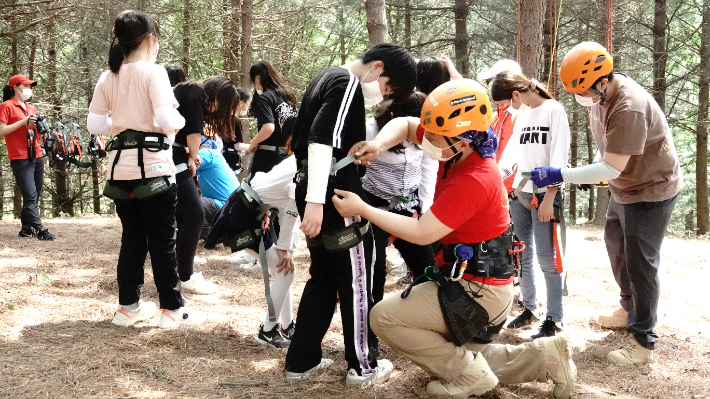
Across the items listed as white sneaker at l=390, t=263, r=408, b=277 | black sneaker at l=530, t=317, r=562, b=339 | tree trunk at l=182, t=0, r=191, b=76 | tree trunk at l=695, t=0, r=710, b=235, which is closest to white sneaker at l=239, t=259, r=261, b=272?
white sneaker at l=390, t=263, r=408, b=277

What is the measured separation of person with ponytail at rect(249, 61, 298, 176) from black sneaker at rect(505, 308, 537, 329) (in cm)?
303

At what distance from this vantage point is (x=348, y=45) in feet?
57.4

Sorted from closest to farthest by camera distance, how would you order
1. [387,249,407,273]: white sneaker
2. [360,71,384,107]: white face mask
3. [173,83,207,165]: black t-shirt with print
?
[360,71,384,107]: white face mask < [173,83,207,165]: black t-shirt with print < [387,249,407,273]: white sneaker

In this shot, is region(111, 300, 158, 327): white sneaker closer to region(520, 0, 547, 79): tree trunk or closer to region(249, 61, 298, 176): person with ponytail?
region(249, 61, 298, 176): person with ponytail

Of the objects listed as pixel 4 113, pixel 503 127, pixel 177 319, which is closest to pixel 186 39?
pixel 4 113

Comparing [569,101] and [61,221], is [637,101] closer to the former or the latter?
[61,221]

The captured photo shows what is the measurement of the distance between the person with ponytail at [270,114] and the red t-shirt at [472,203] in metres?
3.36

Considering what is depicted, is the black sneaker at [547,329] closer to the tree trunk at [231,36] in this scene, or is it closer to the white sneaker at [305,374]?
the white sneaker at [305,374]

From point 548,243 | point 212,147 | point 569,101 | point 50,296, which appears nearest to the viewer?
point 548,243

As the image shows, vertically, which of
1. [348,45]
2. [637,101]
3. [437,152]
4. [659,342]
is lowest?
[659,342]

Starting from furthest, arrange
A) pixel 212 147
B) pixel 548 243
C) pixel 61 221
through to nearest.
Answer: pixel 61 221
pixel 212 147
pixel 548 243

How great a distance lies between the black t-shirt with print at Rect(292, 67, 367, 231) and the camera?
9.81 ft

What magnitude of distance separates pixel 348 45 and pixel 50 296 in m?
13.8

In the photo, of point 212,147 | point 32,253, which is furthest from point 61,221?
point 212,147
